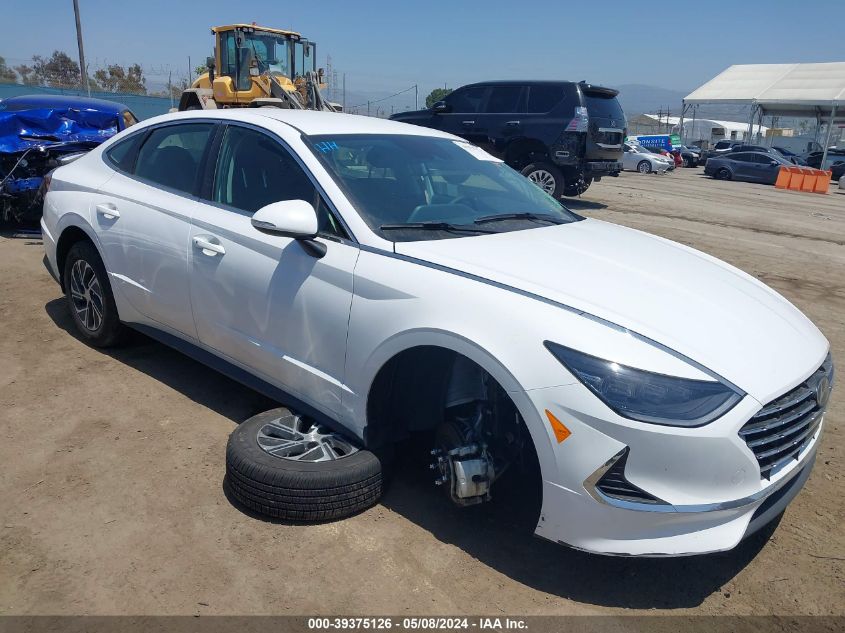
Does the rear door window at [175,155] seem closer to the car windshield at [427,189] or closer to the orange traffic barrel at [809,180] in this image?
the car windshield at [427,189]

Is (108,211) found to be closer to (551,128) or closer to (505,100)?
(551,128)

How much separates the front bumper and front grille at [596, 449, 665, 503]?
1 centimetres

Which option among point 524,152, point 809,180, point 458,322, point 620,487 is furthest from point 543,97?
point 809,180

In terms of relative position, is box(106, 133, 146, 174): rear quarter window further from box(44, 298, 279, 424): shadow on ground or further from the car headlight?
the car headlight

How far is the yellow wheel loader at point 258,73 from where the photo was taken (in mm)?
15625

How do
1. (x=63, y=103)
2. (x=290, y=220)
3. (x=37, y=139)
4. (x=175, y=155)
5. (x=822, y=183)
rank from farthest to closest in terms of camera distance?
(x=822, y=183) < (x=63, y=103) < (x=37, y=139) < (x=175, y=155) < (x=290, y=220)

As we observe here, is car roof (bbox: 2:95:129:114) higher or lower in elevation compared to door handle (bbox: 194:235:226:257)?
higher

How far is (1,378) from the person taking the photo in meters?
4.32

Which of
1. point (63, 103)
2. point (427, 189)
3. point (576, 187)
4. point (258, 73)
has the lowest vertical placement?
point (576, 187)

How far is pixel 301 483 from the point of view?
2865mm

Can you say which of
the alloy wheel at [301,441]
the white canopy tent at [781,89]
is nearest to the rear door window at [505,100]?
the alloy wheel at [301,441]

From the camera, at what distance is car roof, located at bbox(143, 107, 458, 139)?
362 cm

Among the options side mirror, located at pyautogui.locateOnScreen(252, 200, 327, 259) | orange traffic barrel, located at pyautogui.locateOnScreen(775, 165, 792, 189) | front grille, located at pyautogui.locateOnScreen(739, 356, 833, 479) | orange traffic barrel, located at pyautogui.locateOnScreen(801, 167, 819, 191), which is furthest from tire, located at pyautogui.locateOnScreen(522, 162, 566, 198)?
orange traffic barrel, located at pyautogui.locateOnScreen(775, 165, 792, 189)

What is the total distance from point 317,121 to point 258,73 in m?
13.4
